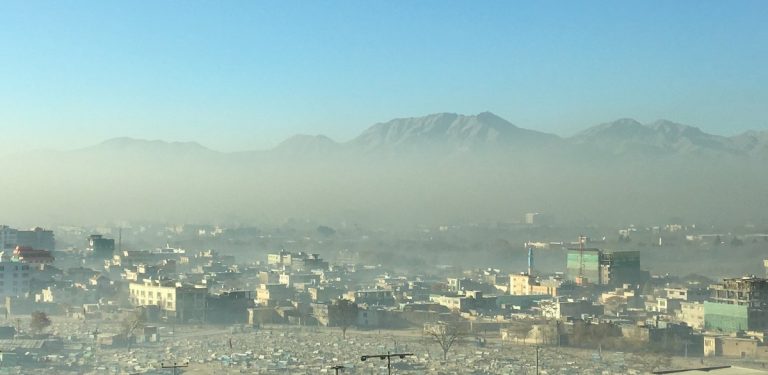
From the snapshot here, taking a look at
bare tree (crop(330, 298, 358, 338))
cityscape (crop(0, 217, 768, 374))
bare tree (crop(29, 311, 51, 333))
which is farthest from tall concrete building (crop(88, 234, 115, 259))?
bare tree (crop(29, 311, 51, 333))

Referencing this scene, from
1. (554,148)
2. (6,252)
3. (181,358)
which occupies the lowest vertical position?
(181,358)

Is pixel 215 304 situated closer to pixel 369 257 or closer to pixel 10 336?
pixel 10 336

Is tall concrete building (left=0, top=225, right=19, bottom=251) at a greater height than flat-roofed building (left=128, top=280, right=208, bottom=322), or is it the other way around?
tall concrete building (left=0, top=225, right=19, bottom=251)

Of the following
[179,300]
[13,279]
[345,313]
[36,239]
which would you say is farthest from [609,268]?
[36,239]

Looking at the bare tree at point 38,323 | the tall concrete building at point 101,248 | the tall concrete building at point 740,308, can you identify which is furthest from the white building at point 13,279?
the tall concrete building at point 740,308

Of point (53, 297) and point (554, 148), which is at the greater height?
point (554, 148)

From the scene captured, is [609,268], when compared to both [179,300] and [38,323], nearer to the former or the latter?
[179,300]

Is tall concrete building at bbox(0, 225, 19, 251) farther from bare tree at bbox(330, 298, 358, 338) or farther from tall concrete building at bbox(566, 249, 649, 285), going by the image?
tall concrete building at bbox(566, 249, 649, 285)

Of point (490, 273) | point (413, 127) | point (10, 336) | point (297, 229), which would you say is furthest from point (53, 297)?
point (413, 127)
